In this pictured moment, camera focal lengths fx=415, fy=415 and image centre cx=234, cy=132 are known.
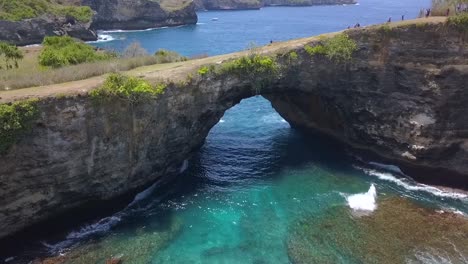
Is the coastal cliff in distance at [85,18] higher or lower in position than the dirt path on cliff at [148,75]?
higher

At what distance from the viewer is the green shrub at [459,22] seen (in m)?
37.7

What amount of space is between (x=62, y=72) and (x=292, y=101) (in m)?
25.8

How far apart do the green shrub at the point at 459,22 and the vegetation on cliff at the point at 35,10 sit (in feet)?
298

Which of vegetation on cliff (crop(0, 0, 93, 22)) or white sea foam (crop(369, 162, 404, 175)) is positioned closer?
white sea foam (crop(369, 162, 404, 175))

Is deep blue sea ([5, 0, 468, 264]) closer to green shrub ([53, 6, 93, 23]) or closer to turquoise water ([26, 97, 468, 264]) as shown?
turquoise water ([26, 97, 468, 264])

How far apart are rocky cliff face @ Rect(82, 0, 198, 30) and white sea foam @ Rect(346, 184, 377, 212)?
104460 mm

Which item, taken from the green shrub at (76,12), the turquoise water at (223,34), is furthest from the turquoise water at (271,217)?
the green shrub at (76,12)

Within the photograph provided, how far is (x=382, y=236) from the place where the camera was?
31609 mm

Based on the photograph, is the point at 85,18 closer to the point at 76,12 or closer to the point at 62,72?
the point at 76,12

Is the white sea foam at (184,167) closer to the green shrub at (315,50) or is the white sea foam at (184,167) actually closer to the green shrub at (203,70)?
the green shrub at (203,70)

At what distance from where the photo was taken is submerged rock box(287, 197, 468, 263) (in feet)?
97.1

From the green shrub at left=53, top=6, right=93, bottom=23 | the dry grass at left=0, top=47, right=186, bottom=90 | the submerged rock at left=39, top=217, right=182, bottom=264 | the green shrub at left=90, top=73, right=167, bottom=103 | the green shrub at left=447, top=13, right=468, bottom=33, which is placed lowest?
the submerged rock at left=39, top=217, right=182, bottom=264

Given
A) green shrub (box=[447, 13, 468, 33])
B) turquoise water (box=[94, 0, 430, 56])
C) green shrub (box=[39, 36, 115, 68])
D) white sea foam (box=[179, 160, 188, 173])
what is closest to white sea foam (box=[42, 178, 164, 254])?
white sea foam (box=[179, 160, 188, 173])

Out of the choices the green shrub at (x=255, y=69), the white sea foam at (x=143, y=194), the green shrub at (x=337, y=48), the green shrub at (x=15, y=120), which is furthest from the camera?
the green shrub at (x=337, y=48)
